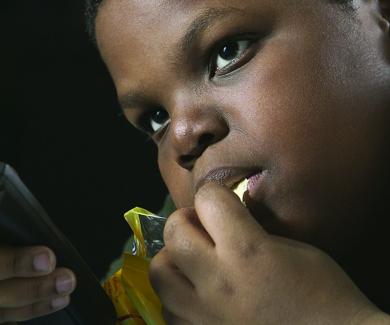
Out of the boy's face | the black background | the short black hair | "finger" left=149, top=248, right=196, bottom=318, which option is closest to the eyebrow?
the boy's face

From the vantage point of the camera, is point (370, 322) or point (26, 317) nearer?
point (370, 322)

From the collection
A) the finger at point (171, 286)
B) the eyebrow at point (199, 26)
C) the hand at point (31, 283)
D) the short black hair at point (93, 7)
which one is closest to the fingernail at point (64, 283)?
the hand at point (31, 283)

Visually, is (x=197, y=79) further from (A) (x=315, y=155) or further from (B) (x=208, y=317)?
(B) (x=208, y=317)

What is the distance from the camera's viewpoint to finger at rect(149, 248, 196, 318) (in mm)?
646

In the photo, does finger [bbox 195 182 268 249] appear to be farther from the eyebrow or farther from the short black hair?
the short black hair

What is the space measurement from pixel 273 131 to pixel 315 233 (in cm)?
14

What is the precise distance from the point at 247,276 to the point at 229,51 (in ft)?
1.07

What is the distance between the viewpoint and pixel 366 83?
0.77 metres

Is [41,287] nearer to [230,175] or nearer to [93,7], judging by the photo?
[230,175]

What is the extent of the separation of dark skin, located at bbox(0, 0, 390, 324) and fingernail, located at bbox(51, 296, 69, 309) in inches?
0.6

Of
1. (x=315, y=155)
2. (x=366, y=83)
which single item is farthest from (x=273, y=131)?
(x=366, y=83)

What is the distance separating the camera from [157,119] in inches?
Result: 39.1

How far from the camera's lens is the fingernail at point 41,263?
0.61 m

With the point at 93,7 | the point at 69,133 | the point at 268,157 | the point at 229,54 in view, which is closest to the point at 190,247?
the point at 268,157
